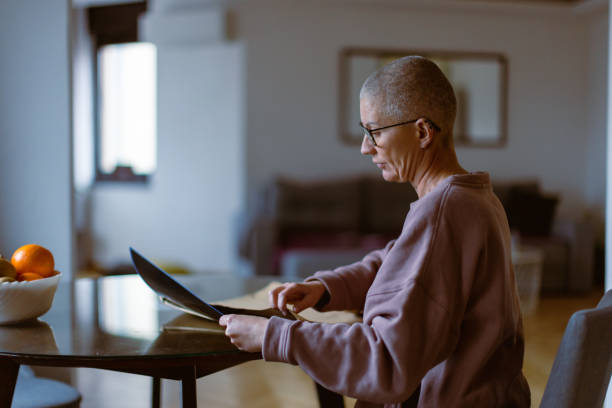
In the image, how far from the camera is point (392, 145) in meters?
1.07

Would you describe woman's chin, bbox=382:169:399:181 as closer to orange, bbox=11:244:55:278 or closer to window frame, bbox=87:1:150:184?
orange, bbox=11:244:55:278

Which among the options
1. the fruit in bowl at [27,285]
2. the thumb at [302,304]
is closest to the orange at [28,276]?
the fruit in bowl at [27,285]

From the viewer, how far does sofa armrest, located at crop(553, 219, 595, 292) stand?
4.85 meters

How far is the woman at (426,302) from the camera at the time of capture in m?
0.91

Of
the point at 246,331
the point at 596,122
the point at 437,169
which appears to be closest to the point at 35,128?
the point at 246,331

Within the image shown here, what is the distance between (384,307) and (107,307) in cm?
74

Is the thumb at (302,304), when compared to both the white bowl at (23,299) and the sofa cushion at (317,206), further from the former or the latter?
the sofa cushion at (317,206)

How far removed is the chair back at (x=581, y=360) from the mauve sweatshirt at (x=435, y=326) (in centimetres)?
11

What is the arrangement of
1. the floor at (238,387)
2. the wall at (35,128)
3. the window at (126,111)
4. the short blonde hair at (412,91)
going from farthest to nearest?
the window at (126,111) → the floor at (238,387) → the wall at (35,128) → the short blonde hair at (412,91)

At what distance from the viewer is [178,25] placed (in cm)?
570

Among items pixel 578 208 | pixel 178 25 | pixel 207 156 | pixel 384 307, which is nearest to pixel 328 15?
pixel 178 25

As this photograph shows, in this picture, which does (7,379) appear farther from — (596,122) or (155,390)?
(596,122)

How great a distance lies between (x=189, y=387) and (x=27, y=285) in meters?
0.38

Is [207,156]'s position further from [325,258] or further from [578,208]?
[578,208]
